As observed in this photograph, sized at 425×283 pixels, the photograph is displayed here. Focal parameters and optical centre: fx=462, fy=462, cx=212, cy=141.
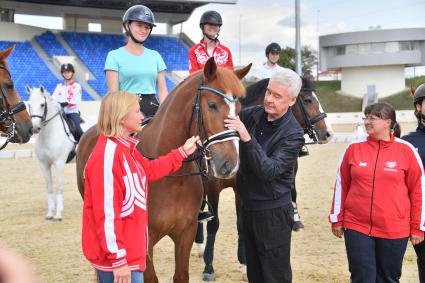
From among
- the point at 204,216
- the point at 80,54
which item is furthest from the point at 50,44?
the point at 204,216

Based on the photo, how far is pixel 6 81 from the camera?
16.8 ft

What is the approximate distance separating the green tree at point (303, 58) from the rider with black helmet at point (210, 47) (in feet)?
146

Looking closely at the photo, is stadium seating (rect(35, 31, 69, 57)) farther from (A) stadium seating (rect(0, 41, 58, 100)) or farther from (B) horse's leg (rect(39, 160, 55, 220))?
(B) horse's leg (rect(39, 160, 55, 220))

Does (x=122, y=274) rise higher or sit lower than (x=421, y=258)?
higher

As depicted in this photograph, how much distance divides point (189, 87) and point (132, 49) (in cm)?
102

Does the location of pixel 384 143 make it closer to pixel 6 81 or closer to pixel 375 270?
pixel 375 270

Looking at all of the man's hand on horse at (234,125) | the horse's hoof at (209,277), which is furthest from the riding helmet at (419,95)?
the horse's hoof at (209,277)

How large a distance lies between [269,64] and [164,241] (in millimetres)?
3187

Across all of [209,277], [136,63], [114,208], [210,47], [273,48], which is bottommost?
[209,277]

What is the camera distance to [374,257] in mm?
3449

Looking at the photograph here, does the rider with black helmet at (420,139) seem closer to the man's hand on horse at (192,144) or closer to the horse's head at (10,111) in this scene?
the man's hand on horse at (192,144)

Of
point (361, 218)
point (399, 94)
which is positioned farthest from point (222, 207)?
point (399, 94)

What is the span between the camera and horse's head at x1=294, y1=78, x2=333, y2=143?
604 centimetres

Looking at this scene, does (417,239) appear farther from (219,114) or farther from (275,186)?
(219,114)
